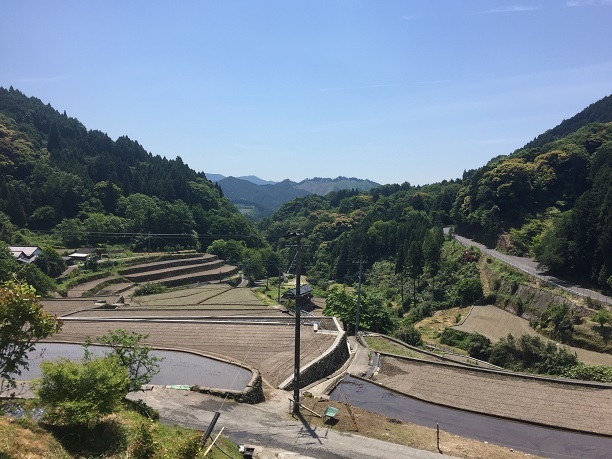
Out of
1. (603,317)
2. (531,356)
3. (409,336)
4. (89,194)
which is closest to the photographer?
(531,356)

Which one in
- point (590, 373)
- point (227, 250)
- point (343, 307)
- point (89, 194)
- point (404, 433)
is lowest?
point (590, 373)

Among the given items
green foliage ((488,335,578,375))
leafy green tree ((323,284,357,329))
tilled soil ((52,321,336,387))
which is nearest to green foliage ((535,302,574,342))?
green foliage ((488,335,578,375))

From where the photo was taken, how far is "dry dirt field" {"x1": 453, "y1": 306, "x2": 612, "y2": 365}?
3344cm

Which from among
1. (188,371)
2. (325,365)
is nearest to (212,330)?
(188,371)

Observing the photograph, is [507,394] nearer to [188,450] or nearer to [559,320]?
[188,450]

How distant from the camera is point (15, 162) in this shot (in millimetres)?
69250

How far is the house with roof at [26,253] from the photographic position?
4409cm

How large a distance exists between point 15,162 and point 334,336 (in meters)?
68.8

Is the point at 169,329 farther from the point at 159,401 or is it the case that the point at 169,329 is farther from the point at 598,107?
the point at 598,107

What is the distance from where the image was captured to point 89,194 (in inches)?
2731

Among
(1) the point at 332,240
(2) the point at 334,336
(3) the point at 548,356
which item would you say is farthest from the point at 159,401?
(1) the point at 332,240

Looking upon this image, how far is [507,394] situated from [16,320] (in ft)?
59.4

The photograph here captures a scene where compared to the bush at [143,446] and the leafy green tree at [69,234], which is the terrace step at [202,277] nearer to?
the leafy green tree at [69,234]

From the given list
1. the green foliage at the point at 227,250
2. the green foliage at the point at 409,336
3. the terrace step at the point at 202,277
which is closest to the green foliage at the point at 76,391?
the green foliage at the point at 409,336
